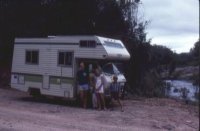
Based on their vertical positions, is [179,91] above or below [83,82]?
below

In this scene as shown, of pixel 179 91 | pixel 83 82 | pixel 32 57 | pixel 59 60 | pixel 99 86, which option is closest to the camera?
pixel 99 86

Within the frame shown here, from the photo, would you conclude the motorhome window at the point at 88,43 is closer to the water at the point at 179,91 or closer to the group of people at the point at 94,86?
the group of people at the point at 94,86

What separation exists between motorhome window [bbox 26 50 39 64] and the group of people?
2.84 meters

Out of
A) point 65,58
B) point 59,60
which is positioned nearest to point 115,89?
point 65,58

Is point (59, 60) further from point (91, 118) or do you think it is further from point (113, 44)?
point (91, 118)

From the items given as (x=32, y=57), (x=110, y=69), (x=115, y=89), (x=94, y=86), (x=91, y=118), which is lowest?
(x=91, y=118)

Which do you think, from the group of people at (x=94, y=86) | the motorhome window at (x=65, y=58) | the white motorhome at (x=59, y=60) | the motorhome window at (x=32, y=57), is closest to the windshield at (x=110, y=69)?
the white motorhome at (x=59, y=60)

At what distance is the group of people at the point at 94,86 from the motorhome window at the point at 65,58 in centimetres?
84

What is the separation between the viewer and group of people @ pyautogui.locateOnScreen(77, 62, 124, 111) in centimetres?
1683

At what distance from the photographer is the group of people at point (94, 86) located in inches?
663

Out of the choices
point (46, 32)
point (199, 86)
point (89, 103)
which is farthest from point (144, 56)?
point (89, 103)

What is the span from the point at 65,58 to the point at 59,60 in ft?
1.21

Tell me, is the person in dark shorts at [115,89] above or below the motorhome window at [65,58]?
below

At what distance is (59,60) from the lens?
18.4 m
